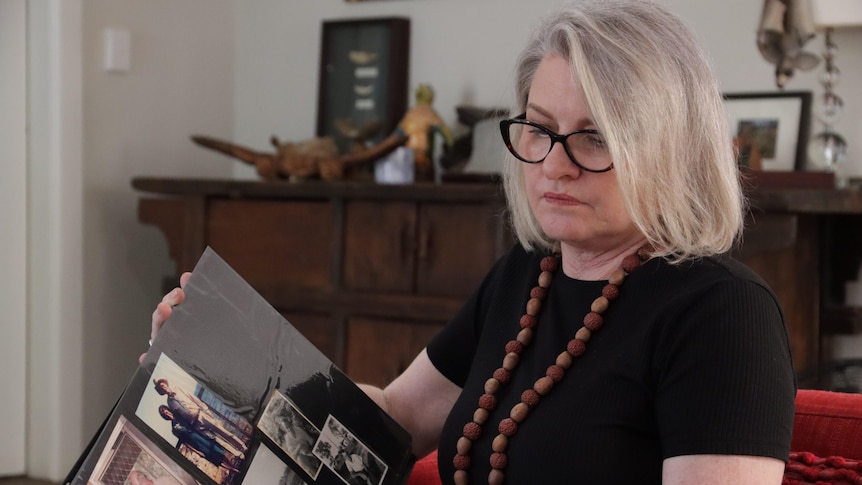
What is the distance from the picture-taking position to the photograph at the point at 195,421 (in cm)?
115

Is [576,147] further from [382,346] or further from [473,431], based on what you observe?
[382,346]

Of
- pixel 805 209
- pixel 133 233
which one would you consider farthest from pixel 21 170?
pixel 805 209

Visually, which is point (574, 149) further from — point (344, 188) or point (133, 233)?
point (133, 233)

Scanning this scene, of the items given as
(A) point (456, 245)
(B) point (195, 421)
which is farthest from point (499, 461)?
(A) point (456, 245)

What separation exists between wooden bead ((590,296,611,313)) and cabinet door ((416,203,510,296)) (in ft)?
4.55

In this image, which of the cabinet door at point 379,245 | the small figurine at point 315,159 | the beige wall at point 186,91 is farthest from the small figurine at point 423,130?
the cabinet door at point 379,245

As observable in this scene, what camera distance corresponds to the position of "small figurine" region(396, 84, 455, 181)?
312 centimetres

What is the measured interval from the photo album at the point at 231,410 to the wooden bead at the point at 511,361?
19 centimetres

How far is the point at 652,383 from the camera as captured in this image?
1141 millimetres

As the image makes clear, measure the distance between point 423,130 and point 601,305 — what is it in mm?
1934

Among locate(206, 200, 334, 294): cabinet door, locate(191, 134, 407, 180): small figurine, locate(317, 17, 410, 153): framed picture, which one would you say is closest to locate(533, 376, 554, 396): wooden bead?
locate(206, 200, 334, 294): cabinet door

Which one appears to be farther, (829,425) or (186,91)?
(186,91)

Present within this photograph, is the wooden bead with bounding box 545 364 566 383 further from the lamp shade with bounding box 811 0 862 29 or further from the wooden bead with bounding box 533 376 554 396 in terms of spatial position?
the lamp shade with bounding box 811 0 862 29

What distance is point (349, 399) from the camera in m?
1.38
